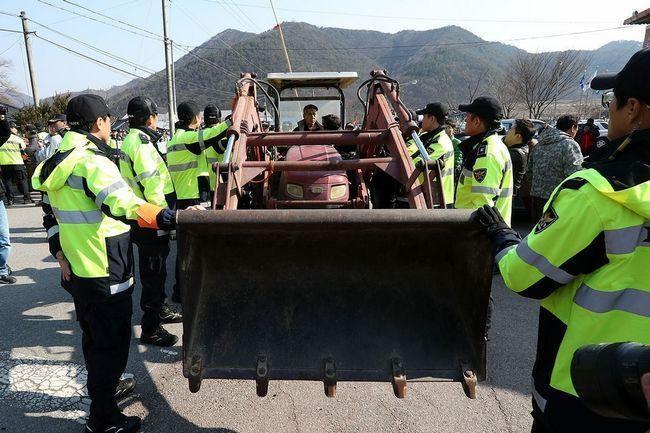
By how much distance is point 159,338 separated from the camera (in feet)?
12.2

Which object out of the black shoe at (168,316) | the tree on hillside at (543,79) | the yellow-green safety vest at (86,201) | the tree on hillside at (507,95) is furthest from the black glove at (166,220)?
the tree on hillside at (507,95)

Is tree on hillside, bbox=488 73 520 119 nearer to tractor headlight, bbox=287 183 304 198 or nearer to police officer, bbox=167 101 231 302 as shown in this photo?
police officer, bbox=167 101 231 302

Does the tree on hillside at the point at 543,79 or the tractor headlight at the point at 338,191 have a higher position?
the tree on hillside at the point at 543,79

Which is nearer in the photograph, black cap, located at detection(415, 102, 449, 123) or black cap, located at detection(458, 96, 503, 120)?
black cap, located at detection(458, 96, 503, 120)

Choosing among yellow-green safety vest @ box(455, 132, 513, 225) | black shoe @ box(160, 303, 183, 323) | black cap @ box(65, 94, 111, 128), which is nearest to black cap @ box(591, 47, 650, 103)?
yellow-green safety vest @ box(455, 132, 513, 225)

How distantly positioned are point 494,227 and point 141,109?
10.9 ft

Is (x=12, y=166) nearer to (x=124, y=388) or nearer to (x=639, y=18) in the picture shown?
(x=124, y=388)

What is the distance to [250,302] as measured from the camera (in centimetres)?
238

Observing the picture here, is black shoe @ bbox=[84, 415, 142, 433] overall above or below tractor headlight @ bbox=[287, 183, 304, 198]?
below

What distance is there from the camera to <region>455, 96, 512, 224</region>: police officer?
3.52m

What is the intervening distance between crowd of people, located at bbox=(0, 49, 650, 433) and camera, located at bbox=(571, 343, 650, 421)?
24.5 inches

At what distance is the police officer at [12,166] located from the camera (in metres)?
9.36

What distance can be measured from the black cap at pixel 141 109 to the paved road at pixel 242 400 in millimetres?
2035

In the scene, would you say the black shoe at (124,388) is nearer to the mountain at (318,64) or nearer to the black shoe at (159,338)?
the black shoe at (159,338)
